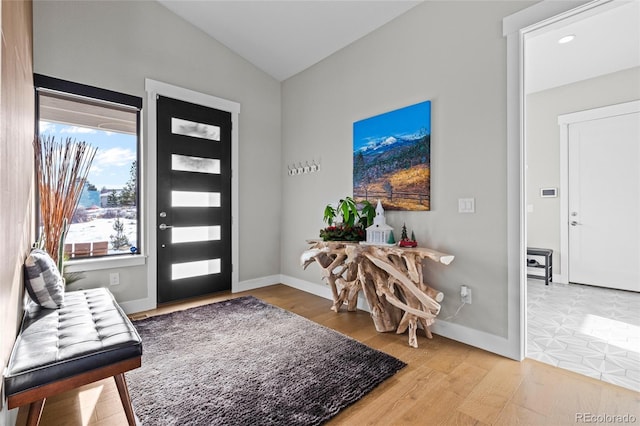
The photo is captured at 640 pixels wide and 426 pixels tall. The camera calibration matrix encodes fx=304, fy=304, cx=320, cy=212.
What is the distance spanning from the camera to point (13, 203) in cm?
152

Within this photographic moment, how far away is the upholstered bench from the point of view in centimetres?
124

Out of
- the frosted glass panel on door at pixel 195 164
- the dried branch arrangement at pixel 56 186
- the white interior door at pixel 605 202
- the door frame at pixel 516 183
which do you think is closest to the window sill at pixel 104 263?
the dried branch arrangement at pixel 56 186

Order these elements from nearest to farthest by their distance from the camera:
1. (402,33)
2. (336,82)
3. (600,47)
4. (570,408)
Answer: (570,408) → (402,33) → (600,47) → (336,82)

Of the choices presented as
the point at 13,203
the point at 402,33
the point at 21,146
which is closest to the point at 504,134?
the point at 402,33

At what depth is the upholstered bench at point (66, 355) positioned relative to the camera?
1.24 m

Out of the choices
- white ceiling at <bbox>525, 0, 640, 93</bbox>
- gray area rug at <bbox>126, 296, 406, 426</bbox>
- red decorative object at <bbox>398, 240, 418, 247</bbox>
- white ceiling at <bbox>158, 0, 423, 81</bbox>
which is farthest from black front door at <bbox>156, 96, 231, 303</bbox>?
white ceiling at <bbox>525, 0, 640, 93</bbox>

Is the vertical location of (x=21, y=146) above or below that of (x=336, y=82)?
below

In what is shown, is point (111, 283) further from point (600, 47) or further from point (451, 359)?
point (600, 47)

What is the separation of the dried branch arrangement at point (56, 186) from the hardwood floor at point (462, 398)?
1.24m

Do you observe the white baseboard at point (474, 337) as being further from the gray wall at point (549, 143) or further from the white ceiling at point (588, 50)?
the gray wall at point (549, 143)

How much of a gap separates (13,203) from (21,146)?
1.68 ft

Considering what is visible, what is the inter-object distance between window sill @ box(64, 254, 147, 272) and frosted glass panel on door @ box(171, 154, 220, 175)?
1073 millimetres

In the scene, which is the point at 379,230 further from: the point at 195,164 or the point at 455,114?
the point at 195,164

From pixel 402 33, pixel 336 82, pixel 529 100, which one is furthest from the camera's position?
pixel 529 100
